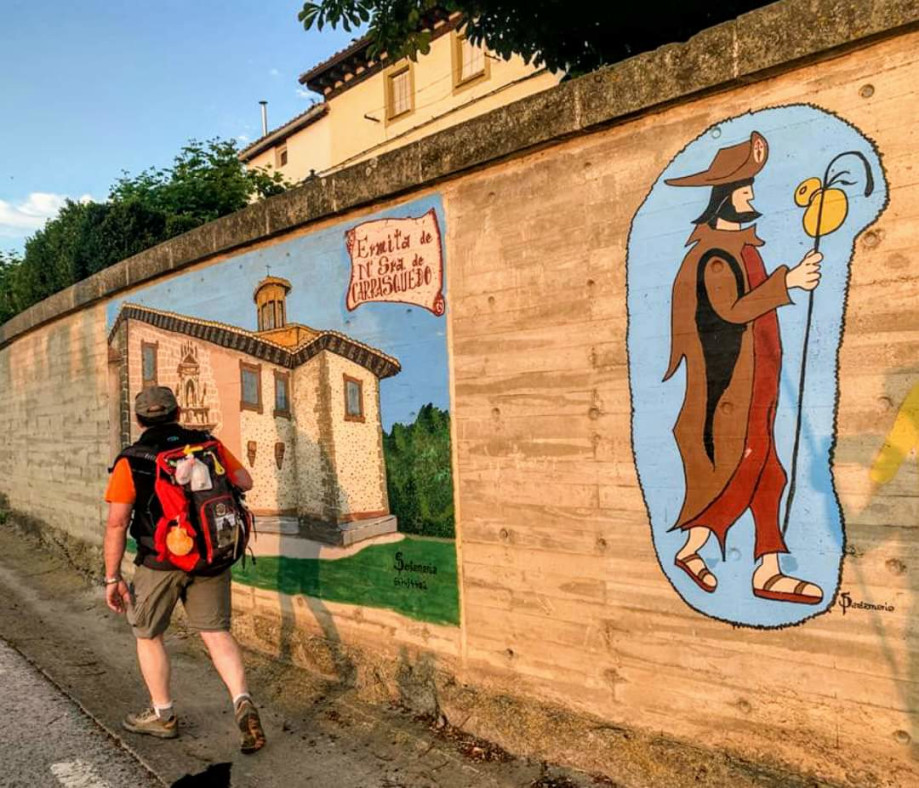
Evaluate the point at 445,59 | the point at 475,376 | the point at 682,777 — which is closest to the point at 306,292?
the point at 475,376

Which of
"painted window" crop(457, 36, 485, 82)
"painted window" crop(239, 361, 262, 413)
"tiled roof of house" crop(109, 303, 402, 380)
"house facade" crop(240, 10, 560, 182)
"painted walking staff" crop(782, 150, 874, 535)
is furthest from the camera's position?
"painted window" crop(457, 36, 485, 82)

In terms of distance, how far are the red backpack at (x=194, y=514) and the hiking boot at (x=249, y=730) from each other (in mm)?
688

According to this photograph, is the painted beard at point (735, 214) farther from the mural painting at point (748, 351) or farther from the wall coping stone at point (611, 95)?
the wall coping stone at point (611, 95)

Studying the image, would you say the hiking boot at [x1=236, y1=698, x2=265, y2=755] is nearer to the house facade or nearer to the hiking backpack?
the hiking backpack

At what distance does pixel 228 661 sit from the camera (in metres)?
3.87

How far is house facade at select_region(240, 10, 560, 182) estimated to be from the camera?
17828 mm

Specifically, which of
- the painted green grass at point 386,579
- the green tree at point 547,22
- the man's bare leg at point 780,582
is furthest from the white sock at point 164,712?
the green tree at point 547,22

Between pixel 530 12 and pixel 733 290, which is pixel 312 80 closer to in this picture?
pixel 530 12

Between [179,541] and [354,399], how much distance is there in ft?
4.52

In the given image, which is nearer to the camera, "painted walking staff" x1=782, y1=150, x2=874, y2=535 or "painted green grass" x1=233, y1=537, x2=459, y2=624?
"painted walking staff" x1=782, y1=150, x2=874, y2=535

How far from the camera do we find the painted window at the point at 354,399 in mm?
4719

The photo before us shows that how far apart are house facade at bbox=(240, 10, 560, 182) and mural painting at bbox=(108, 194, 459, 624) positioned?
11.8 metres
